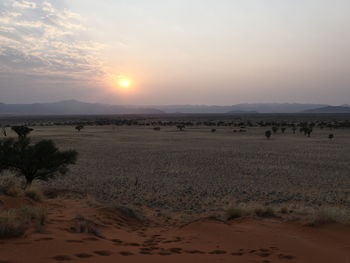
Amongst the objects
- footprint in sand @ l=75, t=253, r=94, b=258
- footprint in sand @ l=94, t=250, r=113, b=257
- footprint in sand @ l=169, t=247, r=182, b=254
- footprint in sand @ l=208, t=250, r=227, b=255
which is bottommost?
footprint in sand @ l=208, t=250, r=227, b=255

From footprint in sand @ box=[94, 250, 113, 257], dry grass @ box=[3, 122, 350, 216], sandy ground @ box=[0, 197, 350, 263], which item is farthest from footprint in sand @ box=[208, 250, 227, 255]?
dry grass @ box=[3, 122, 350, 216]

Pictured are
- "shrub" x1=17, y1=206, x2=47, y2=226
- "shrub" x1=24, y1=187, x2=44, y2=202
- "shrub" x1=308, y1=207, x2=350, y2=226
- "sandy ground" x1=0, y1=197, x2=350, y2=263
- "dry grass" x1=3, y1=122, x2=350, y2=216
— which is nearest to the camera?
"sandy ground" x1=0, y1=197, x2=350, y2=263

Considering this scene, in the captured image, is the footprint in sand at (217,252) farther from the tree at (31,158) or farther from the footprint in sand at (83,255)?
the tree at (31,158)

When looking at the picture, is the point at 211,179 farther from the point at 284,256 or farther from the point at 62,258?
the point at 62,258

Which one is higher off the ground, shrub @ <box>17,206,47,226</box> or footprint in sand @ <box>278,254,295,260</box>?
shrub @ <box>17,206,47,226</box>

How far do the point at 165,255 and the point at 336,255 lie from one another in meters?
3.82

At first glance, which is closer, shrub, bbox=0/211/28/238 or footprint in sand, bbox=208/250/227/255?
shrub, bbox=0/211/28/238

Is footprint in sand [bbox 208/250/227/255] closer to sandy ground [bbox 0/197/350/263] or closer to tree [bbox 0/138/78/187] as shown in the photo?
sandy ground [bbox 0/197/350/263]

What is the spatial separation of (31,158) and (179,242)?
10108mm

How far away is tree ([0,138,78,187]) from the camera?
1447 cm

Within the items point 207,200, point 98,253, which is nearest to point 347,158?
point 207,200

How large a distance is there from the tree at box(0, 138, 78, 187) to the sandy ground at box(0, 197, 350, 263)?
4802 mm

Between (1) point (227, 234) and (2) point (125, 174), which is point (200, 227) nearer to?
(1) point (227, 234)

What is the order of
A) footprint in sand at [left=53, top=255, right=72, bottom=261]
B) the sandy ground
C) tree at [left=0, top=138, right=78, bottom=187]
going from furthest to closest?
tree at [left=0, top=138, right=78, bottom=187] < the sandy ground < footprint in sand at [left=53, top=255, right=72, bottom=261]
